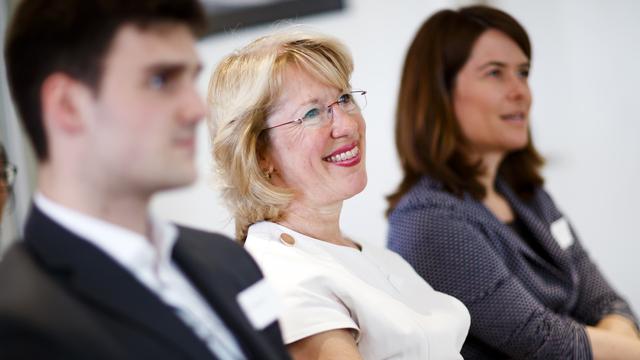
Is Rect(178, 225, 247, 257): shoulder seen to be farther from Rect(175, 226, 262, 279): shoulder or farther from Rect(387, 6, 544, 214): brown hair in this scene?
Rect(387, 6, 544, 214): brown hair

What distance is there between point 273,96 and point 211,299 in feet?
2.18

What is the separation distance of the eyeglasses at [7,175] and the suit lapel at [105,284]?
0.52 metres

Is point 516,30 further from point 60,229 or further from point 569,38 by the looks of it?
point 60,229

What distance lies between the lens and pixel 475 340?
1990 mm

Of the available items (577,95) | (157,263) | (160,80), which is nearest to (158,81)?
(160,80)

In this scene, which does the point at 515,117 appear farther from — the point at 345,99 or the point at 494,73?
the point at 345,99

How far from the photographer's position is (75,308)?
0.87 metres

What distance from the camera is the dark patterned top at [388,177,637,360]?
190 centimetres

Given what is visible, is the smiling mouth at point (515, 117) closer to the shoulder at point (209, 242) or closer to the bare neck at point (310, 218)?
the bare neck at point (310, 218)

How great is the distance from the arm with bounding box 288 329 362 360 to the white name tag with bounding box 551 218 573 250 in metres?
1.07

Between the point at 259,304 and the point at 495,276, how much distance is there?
3.14 ft

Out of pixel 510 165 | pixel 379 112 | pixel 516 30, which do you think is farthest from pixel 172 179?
pixel 379 112

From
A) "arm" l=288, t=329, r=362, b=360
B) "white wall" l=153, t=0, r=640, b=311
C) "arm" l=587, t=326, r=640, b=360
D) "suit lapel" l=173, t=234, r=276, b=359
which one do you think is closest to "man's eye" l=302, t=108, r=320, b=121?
"arm" l=288, t=329, r=362, b=360

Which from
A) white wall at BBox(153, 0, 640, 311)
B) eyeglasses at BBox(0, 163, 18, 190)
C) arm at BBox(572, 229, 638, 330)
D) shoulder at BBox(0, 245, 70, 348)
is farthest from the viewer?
white wall at BBox(153, 0, 640, 311)
